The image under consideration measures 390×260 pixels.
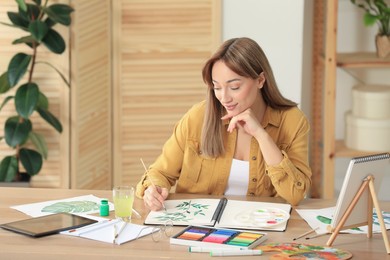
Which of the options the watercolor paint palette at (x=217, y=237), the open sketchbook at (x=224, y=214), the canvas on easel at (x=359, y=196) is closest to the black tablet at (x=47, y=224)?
the open sketchbook at (x=224, y=214)

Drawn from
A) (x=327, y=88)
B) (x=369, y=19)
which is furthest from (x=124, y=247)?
(x=369, y=19)

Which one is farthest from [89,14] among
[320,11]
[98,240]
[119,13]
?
[98,240]

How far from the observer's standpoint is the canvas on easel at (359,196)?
240 centimetres

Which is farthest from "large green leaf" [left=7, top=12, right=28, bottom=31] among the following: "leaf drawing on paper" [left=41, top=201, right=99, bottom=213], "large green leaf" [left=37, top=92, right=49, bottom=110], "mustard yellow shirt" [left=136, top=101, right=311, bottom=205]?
"leaf drawing on paper" [left=41, top=201, right=99, bottom=213]

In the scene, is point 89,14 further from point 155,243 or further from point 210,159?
point 155,243

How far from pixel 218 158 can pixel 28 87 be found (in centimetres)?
156

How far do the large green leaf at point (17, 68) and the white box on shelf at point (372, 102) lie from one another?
176cm

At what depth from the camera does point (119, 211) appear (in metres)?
2.67

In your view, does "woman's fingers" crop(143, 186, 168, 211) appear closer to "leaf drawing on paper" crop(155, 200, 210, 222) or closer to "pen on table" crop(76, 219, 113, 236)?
"leaf drawing on paper" crop(155, 200, 210, 222)

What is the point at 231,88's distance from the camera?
290 cm

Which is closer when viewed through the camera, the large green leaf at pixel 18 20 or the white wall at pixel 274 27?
the large green leaf at pixel 18 20

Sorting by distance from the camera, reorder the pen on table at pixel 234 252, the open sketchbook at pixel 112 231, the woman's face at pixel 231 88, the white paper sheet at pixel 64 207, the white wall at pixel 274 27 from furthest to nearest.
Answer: the white wall at pixel 274 27, the woman's face at pixel 231 88, the white paper sheet at pixel 64 207, the open sketchbook at pixel 112 231, the pen on table at pixel 234 252

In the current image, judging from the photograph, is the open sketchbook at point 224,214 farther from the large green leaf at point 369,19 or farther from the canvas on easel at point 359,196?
the large green leaf at point 369,19

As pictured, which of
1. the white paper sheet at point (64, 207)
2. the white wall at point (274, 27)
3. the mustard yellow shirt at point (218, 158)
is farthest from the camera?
the white wall at point (274, 27)
